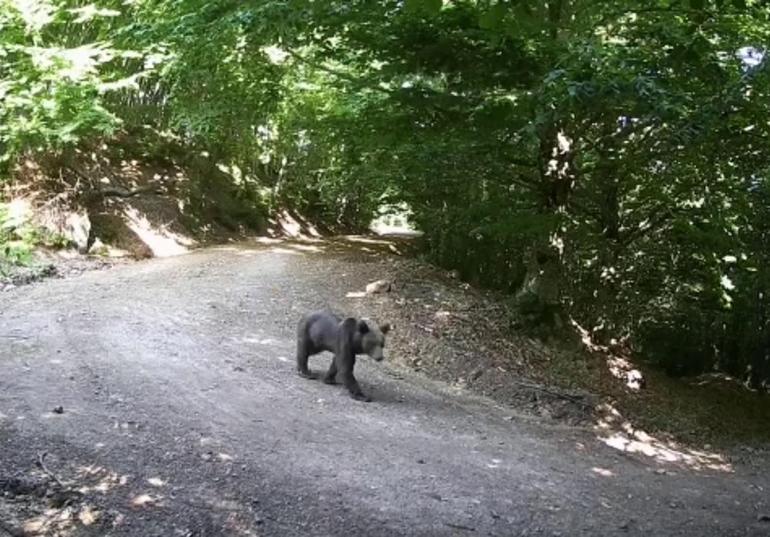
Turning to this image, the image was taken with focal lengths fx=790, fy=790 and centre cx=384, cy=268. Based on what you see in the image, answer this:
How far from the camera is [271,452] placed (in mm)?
5859

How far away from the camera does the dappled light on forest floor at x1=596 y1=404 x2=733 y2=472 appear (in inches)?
347

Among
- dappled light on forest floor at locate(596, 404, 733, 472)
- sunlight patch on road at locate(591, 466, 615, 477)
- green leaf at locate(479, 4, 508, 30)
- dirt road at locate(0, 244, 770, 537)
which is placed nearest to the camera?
green leaf at locate(479, 4, 508, 30)

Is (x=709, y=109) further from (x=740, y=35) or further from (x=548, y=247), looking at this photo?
(x=548, y=247)

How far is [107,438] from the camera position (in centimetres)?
559

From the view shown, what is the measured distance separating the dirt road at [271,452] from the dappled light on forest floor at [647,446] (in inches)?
19.1

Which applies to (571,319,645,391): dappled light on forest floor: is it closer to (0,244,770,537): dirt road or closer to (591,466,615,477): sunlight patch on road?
(0,244,770,537): dirt road

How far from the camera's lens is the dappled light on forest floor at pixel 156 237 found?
17.3 metres

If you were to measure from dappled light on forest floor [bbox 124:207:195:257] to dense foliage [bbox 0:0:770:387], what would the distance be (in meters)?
2.50

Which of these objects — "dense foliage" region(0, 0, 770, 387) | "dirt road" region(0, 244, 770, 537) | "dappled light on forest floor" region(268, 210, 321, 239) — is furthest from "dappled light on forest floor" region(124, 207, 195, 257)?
"dirt road" region(0, 244, 770, 537)

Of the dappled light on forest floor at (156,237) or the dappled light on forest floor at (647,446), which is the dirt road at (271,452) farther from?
the dappled light on forest floor at (156,237)

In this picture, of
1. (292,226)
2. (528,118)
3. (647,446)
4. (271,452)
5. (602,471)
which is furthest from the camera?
(292,226)

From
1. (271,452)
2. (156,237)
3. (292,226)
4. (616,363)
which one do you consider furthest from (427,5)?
(292,226)

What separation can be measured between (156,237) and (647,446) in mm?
12108

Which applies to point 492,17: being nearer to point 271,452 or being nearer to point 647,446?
point 271,452
